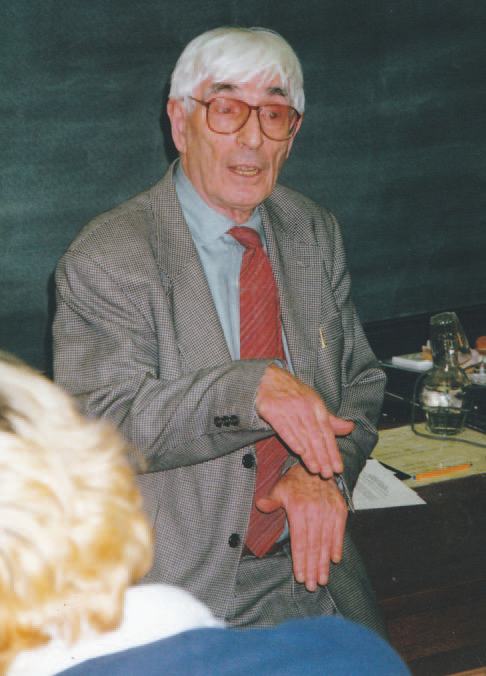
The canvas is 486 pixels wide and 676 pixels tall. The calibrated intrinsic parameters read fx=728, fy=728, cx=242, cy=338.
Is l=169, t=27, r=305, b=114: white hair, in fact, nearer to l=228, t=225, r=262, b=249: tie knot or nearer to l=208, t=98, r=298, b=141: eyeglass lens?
l=208, t=98, r=298, b=141: eyeglass lens

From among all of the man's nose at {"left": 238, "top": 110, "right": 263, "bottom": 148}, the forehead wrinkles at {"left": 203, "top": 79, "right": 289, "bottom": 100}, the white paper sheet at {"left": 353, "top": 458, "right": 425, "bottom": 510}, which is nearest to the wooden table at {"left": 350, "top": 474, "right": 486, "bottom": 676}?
the white paper sheet at {"left": 353, "top": 458, "right": 425, "bottom": 510}

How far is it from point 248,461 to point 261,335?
11.2 inches

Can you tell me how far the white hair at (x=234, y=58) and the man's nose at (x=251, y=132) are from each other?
0.09 m

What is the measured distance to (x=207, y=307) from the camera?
150cm

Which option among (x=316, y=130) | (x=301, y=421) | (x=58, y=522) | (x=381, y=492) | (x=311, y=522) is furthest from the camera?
(x=316, y=130)

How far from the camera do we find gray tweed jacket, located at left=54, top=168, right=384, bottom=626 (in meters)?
1.30

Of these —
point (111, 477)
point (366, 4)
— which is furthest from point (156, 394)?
point (366, 4)

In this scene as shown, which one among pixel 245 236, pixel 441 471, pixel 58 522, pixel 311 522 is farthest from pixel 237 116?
pixel 58 522

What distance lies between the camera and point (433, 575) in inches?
55.0

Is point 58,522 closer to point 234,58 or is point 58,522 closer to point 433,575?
point 433,575

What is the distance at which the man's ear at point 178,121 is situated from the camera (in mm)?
1696

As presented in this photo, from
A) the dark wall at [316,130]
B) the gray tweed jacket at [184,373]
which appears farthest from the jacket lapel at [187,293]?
the dark wall at [316,130]

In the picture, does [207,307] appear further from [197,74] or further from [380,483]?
[380,483]

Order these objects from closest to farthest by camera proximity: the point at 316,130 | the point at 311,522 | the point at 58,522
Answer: the point at 58,522, the point at 311,522, the point at 316,130
